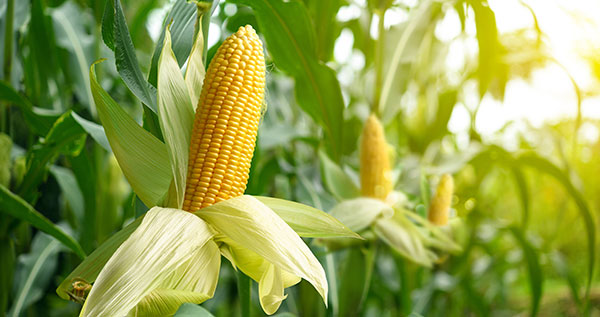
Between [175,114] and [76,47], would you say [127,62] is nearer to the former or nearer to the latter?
[175,114]

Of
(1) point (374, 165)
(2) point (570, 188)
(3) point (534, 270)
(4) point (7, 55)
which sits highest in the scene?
(4) point (7, 55)

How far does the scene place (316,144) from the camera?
0.86m

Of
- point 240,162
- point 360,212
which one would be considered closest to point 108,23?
point 240,162

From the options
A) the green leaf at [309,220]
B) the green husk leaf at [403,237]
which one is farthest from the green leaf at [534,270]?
the green leaf at [309,220]

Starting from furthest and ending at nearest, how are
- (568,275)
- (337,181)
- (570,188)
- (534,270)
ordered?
(568,275)
(534,270)
(570,188)
(337,181)

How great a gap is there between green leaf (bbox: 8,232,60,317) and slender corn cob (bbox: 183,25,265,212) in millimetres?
493

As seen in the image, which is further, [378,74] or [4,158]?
[378,74]

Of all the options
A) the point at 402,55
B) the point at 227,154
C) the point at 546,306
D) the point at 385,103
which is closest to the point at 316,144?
the point at 385,103

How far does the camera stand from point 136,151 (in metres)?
0.32

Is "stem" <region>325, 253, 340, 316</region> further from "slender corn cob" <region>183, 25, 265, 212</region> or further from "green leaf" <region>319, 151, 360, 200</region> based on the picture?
"slender corn cob" <region>183, 25, 265, 212</region>

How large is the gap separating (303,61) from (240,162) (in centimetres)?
32

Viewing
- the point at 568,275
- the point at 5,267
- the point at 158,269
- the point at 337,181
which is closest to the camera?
the point at 158,269

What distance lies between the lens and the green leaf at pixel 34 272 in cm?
65

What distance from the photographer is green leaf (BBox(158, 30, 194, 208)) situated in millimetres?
296
